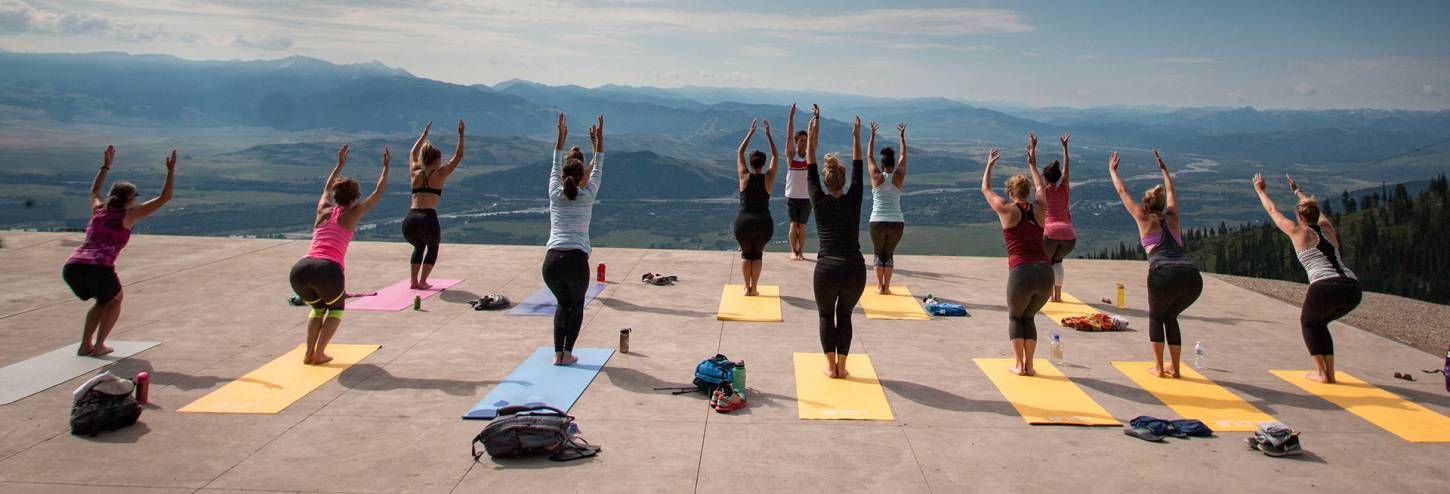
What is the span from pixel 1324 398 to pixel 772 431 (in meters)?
5.34

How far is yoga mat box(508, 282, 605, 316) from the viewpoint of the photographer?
11148mm

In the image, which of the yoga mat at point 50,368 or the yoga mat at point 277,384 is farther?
the yoga mat at point 50,368

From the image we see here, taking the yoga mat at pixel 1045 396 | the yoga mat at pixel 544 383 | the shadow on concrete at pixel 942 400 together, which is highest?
the yoga mat at pixel 1045 396

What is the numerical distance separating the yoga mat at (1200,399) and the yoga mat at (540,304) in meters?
6.40

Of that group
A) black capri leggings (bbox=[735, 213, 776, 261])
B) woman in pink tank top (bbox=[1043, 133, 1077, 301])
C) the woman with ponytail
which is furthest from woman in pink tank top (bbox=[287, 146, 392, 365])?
woman in pink tank top (bbox=[1043, 133, 1077, 301])

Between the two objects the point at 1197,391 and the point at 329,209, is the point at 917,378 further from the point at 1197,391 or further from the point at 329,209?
the point at 329,209

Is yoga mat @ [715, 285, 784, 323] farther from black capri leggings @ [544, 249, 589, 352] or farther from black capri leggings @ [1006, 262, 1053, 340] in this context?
black capri leggings @ [1006, 262, 1053, 340]

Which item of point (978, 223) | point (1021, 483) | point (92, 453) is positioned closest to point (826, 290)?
point (1021, 483)

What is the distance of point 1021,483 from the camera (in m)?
5.74

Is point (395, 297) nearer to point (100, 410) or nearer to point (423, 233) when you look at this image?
point (423, 233)

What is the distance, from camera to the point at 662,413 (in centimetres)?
717

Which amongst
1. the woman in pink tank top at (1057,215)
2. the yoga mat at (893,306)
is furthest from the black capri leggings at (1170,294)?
the yoga mat at (893,306)

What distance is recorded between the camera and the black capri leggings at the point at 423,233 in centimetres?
1218

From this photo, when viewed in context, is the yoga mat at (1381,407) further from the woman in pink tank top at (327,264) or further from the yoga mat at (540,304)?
the woman in pink tank top at (327,264)
